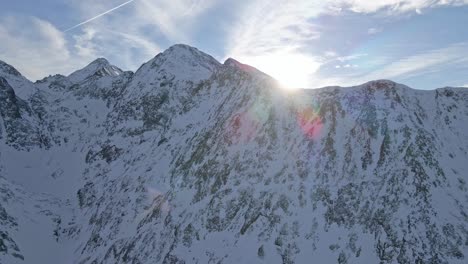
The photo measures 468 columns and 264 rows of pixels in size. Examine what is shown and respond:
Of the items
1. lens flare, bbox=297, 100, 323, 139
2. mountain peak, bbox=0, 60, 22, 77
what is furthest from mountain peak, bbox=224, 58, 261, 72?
mountain peak, bbox=0, 60, 22, 77

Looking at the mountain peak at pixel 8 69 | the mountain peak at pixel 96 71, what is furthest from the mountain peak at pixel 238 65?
the mountain peak at pixel 8 69

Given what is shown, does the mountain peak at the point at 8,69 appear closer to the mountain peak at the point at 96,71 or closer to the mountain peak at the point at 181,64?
the mountain peak at the point at 96,71

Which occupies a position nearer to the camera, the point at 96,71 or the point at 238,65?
the point at 238,65

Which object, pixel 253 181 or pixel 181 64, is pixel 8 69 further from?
pixel 253 181

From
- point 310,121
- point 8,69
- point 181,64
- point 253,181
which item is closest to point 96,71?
point 8,69

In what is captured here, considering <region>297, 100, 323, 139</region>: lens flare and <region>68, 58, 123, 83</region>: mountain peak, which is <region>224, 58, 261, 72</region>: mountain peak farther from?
<region>68, 58, 123, 83</region>: mountain peak

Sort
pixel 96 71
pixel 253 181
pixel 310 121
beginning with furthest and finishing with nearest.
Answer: pixel 96 71 → pixel 310 121 → pixel 253 181

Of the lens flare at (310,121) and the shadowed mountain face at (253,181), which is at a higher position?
the lens flare at (310,121)
